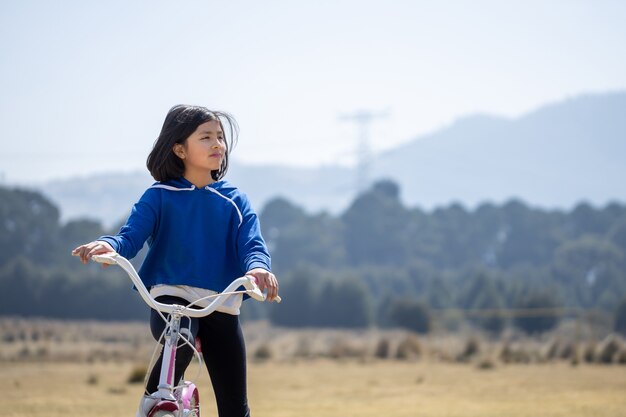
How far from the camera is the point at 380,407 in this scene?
40.8ft

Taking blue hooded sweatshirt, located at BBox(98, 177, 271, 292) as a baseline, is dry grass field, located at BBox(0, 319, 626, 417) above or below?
below

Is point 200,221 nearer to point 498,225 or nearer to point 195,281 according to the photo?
point 195,281

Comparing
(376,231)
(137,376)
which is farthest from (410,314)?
(376,231)

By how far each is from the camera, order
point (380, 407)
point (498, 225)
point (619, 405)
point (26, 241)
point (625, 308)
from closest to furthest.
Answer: point (619, 405) → point (380, 407) → point (625, 308) → point (26, 241) → point (498, 225)

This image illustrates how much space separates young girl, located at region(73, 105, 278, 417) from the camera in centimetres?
478

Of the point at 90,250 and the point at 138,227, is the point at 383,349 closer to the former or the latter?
the point at 138,227

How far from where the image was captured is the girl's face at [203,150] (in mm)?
5031

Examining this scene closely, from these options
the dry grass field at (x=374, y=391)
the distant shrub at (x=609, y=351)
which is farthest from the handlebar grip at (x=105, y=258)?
the distant shrub at (x=609, y=351)

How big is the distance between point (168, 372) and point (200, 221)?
2.80ft

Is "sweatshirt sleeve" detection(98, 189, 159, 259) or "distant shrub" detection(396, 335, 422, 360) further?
"distant shrub" detection(396, 335, 422, 360)

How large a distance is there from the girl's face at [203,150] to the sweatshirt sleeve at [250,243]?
0.68ft

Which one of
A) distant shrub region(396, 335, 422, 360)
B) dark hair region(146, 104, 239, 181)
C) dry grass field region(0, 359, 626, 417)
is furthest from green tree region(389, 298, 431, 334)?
dark hair region(146, 104, 239, 181)

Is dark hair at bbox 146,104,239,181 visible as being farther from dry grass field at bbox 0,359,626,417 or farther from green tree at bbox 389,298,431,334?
green tree at bbox 389,298,431,334

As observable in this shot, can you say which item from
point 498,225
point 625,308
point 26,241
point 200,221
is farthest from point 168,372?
point 498,225
